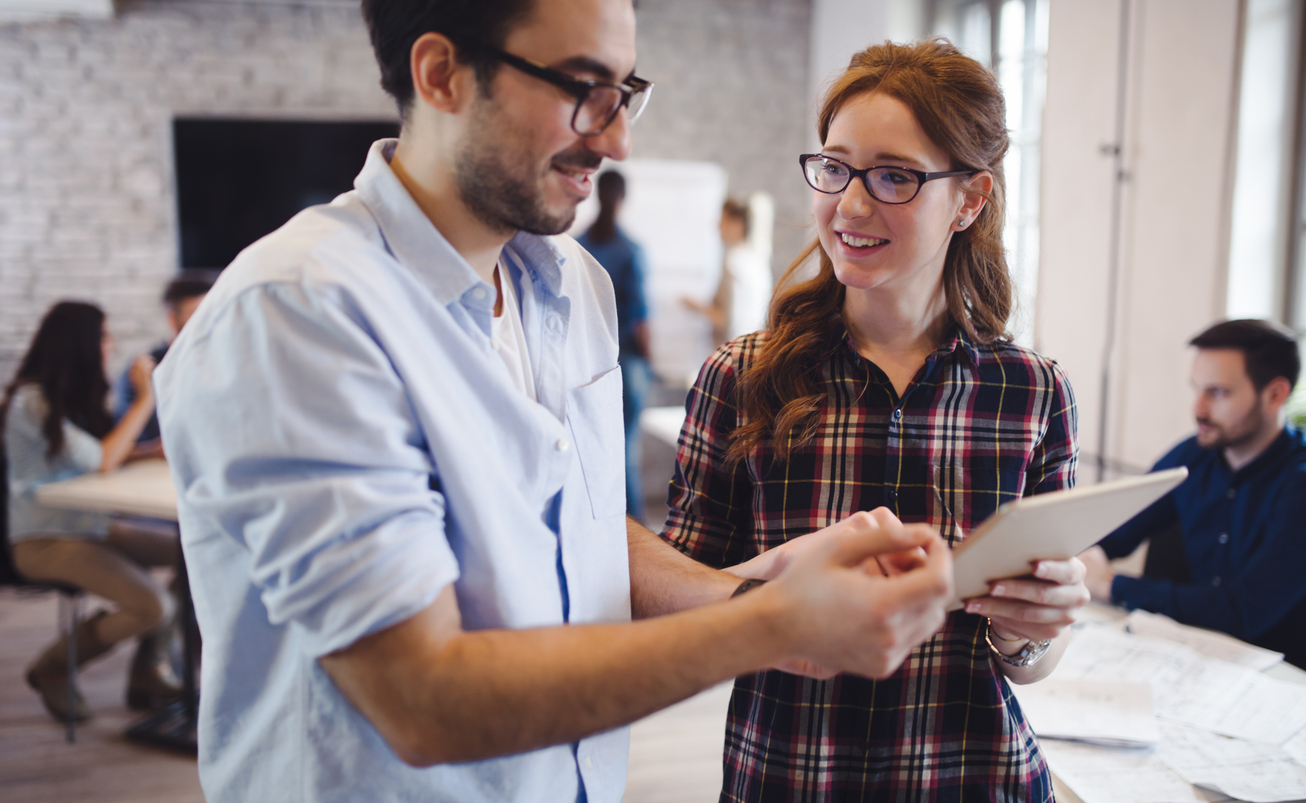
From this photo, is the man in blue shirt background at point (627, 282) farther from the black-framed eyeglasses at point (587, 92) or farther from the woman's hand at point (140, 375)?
the black-framed eyeglasses at point (587, 92)

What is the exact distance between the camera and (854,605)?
26.6 inches

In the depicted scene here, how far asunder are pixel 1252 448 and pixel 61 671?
376 centimetres

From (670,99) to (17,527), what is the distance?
4069mm

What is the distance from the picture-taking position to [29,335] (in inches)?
184

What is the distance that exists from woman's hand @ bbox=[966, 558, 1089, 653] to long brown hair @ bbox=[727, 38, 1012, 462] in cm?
30

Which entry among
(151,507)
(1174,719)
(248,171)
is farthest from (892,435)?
(248,171)

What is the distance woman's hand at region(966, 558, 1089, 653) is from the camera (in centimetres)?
91

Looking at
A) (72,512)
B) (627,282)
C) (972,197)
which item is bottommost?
→ (72,512)

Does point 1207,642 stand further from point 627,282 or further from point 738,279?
point 738,279

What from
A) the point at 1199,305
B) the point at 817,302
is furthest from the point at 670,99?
the point at 817,302

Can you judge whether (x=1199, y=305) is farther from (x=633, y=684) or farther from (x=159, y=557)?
(x=159, y=557)

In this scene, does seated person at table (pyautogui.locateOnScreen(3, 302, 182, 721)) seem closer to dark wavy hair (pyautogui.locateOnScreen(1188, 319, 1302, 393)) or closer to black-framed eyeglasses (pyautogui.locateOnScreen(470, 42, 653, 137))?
black-framed eyeglasses (pyautogui.locateOnScreen(470, 42, 653, 137))

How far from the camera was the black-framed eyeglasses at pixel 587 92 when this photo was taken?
0.76 metres

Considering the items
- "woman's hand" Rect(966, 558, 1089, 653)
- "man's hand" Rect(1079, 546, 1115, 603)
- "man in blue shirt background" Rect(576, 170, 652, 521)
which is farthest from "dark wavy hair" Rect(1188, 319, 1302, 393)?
"man in blue shirt background" Rect(576, 170, 652, 521)
